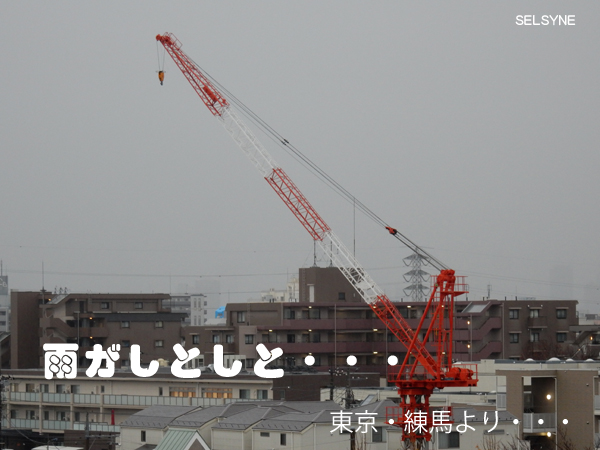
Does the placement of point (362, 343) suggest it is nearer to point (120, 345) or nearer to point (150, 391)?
point (120, 345)

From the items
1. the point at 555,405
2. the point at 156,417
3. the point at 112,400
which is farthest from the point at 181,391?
the point at 555,405

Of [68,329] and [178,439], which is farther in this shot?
[68,329]

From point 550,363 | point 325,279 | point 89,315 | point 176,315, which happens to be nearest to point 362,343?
point 325,279

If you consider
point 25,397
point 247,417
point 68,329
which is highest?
point 68,329

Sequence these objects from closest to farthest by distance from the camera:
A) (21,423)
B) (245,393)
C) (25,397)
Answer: (245,393), (21,423), (25,397)

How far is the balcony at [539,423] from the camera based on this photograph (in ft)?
69.6

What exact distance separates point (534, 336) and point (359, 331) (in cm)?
935

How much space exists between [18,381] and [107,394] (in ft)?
16.3

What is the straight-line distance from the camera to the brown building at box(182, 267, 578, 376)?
49.2 metres

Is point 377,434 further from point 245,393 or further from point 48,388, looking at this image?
point 48,388

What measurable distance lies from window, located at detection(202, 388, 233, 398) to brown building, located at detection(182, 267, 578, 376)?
1196 cm

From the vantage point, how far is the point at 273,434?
2250cm

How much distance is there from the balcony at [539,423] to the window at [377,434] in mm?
3239

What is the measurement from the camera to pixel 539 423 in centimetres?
2134
